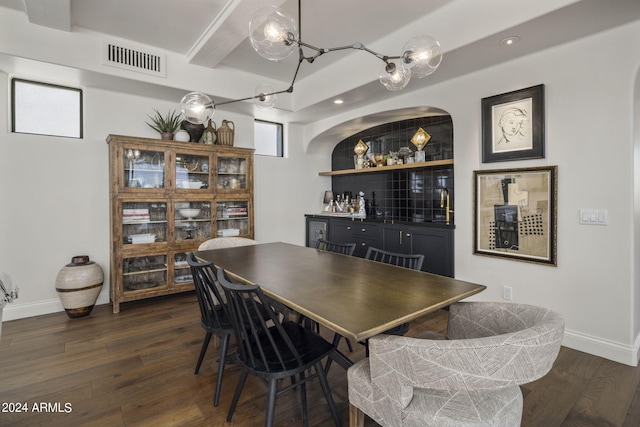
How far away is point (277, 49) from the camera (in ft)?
5.48

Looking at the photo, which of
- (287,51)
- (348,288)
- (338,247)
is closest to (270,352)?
(348,288)

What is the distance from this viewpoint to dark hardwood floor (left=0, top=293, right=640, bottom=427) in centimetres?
178

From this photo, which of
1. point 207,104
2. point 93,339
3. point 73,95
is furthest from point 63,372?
point 73,95

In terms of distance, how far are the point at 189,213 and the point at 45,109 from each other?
1.84 meters

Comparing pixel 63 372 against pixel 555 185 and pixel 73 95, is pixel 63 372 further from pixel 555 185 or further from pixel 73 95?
pixel 555 185

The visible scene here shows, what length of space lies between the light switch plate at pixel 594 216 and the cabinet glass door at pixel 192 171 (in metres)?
3.89

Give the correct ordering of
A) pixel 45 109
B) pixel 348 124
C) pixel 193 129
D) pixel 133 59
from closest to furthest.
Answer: pixel 133 59, pixel 45 109, pixel 193 129, pixel 348 124

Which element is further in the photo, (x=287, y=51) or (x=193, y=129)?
(x=193, y=129)

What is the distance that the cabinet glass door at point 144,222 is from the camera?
3.56 metres

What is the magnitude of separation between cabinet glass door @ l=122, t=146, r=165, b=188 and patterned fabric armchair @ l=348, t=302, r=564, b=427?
3.32m

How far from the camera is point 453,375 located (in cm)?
103

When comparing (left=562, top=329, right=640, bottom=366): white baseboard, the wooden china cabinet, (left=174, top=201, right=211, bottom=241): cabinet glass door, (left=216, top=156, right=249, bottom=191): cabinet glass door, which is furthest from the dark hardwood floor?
(left=216, top=156, right=249, bottom=191): cabinet glass door

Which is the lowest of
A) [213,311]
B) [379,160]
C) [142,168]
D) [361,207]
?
[213,311]

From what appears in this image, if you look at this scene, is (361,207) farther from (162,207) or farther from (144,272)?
(144,272)
